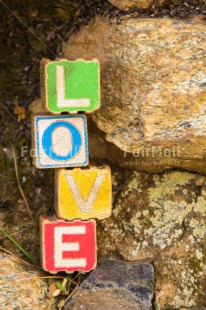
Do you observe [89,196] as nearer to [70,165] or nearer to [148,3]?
[70,165]

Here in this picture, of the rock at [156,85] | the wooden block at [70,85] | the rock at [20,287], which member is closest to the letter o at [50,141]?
the wooden block at [70,85]

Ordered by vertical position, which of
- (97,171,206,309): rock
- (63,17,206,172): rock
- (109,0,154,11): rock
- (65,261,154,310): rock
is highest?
(109,0,154,11): rock

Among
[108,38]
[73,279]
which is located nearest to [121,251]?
[73,279]

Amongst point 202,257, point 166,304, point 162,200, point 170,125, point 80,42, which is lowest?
point 166,304

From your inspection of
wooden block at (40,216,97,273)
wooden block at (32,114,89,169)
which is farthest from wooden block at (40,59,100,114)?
wooden block at (40,216,97,273)

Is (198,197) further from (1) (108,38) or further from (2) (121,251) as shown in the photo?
(1) (108,38)

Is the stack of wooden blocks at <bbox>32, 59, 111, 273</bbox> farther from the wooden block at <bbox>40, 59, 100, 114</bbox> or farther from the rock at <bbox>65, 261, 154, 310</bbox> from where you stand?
the rock at <bbox>65, 261, 154, 310</bbox>

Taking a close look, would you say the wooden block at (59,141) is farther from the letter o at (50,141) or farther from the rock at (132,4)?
the rock at (132,4)
